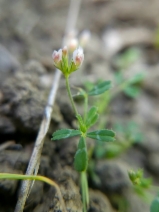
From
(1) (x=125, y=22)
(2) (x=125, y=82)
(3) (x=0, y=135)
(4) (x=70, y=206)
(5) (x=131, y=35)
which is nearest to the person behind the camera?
(4) (x=70, y=206)

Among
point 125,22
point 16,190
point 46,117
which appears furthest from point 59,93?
point 125,22

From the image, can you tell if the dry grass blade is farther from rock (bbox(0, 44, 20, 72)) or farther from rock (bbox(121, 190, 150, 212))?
rock (bbox(121, 190, 150, 212))

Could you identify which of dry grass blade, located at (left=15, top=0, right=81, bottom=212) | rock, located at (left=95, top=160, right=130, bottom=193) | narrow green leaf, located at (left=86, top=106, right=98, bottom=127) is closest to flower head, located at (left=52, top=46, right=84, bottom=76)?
narrow green leaf, located at (left=86, top=106, right=98, bottom=127)

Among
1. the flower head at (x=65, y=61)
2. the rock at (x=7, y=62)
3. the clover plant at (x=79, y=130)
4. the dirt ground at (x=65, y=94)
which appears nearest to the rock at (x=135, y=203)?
the dirt ground at (x=65, y=94)

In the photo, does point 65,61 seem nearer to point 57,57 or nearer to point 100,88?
point 57,57

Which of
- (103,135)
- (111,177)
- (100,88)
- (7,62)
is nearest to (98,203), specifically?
(111,177)

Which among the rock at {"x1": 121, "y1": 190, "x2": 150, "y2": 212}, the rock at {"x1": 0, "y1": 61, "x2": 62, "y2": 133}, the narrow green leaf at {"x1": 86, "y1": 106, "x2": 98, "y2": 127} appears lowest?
the rock at {"x1": 121, "y1": 190, "x2": 150, "y2": 212}

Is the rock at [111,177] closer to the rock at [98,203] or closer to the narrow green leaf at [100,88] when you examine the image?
the rock at [98,203]

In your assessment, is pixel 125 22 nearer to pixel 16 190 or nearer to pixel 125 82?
pixel 125 82
